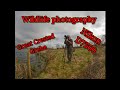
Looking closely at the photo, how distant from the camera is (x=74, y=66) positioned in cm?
1431

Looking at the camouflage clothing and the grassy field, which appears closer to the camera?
the grassy field

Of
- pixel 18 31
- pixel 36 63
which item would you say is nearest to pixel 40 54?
pixel 36 63

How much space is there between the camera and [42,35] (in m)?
14.2

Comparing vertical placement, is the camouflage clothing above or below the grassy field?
above

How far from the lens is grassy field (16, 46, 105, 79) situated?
46.1 feet

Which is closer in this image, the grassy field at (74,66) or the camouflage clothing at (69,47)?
the grassy field at (74,66)

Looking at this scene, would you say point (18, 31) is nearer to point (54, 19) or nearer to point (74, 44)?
point (54, 19)

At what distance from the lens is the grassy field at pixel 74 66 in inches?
553

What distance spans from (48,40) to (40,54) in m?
0.71

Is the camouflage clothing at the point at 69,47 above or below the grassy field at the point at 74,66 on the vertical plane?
above

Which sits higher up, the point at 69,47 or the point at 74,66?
the point at 69,47
